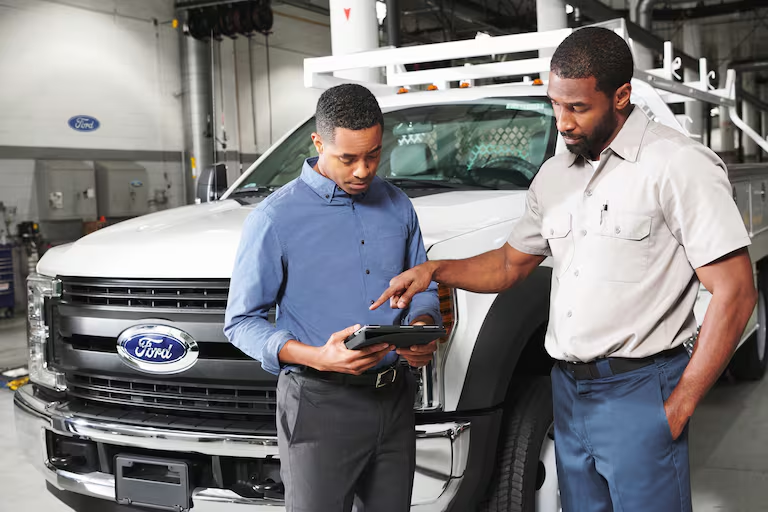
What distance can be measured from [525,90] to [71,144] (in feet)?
28.8

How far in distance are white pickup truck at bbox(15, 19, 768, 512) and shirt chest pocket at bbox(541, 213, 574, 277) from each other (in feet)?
1.40

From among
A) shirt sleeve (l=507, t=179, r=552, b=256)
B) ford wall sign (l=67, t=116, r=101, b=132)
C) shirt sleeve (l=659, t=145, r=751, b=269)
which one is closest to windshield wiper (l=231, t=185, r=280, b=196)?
shirt sleeve (l=507, t=179, r=552, b=256)

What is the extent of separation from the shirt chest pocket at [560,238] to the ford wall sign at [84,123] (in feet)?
33.1

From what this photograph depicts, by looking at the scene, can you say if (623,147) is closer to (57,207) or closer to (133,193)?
(57,207)

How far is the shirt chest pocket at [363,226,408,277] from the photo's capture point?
1.83m

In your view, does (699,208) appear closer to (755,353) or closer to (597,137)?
(597,137)

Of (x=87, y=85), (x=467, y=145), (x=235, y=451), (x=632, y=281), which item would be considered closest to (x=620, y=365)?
(x=632, y=281)

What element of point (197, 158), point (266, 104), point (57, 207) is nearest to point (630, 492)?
point (57, 207)

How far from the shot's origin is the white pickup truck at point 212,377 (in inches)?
92.0

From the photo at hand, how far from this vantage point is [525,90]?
3.44 metres

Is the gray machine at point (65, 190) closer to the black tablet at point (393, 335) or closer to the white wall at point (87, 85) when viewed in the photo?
the white wall at point (87, 85)

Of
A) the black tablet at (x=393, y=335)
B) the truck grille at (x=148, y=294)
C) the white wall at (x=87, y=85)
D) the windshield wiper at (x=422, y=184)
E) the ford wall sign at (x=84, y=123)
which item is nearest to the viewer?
the black tablet at (x=393, y=335)

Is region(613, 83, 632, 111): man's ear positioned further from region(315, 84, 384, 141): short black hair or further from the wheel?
the wheel

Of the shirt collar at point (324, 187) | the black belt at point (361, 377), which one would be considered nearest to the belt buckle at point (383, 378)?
the black belt at point (361, 377)
